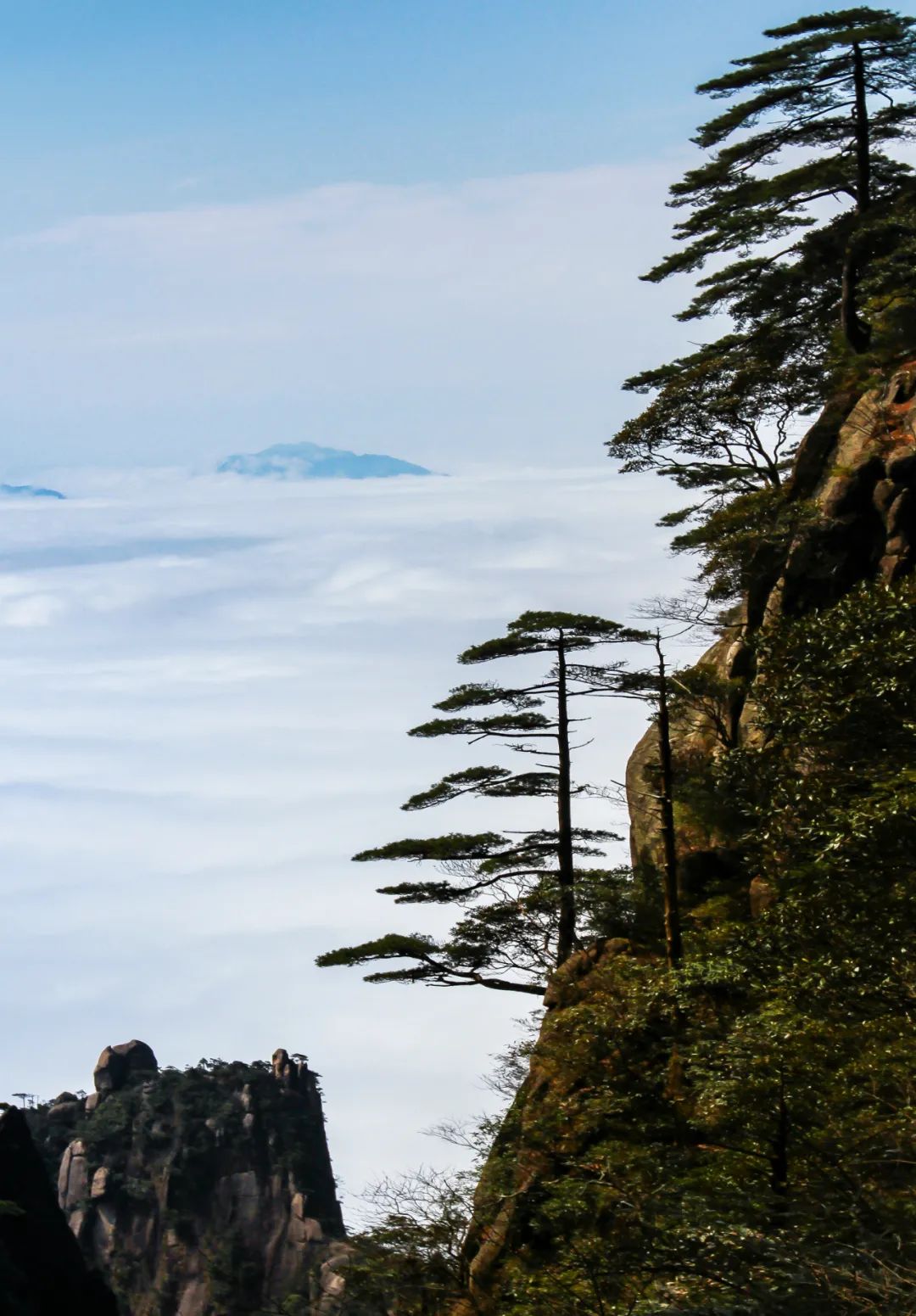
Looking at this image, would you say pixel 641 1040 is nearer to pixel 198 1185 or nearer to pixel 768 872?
pixel 768 872

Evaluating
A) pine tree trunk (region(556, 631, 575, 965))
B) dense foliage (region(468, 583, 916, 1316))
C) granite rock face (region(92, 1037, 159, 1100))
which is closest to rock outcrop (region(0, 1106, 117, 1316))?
granite rock face (region(92, 1037, 159, 1100))

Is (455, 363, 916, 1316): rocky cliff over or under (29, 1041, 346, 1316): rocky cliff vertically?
over

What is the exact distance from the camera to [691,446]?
112 ft

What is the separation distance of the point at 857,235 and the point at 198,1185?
97607 millimetres

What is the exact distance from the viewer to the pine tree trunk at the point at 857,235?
102 ft

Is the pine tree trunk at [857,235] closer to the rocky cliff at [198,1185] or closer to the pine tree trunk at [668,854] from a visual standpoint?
the pine tree trunk at [668,854]

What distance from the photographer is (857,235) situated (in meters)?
30.6

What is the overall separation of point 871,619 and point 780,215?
21.0 meters

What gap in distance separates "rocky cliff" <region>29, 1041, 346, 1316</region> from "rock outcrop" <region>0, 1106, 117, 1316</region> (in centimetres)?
1767

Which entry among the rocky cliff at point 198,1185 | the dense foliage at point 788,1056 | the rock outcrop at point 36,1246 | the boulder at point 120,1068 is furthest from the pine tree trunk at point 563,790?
the boulder at point 120,1068

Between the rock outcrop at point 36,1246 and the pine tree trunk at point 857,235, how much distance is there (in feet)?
224

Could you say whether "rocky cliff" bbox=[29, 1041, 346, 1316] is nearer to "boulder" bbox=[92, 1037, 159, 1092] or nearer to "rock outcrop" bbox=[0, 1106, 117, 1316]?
"boulder" bbox=[92, 1037, 159, 1092]

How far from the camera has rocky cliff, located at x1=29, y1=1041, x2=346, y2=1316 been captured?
327ft

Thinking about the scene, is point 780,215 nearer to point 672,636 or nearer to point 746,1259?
point 672,636
